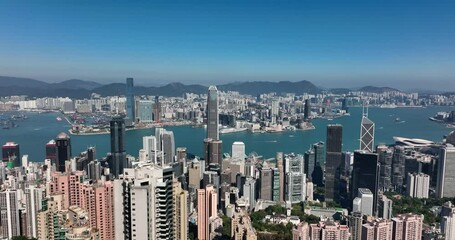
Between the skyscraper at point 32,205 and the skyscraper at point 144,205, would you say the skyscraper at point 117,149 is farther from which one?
the skyscraper at point 144,205

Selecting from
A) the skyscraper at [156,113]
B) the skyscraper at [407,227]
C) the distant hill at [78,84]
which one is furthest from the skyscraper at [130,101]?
the skyscraper at [407,227]

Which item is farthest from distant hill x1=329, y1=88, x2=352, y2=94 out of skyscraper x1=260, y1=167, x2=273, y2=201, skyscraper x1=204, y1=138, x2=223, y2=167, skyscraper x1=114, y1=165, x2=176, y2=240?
skyscraper x1=114, y1=165, x2=176, y2=240

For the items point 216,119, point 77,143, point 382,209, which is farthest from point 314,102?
point 382,209

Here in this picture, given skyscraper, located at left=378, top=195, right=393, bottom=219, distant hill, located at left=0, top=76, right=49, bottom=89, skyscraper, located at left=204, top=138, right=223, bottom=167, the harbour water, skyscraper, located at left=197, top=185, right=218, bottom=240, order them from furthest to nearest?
1. distant hill, located at left=0, top=76, right=49, bottom=89
2. the harbour water
3. skyscraper, located at left=204, top=138, right=223, bottom=167
4. skyscraper, located at left=378, top=195, right=393, bottom=219
5. skyscraper, located at left=197, top=185, right=218, bottom=240

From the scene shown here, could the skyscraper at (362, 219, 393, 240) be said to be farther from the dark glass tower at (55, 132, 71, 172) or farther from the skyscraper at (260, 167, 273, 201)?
the dark glass tower at (55, 132, 71, 172)

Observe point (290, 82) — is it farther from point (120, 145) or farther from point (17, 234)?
point (17, 234)
